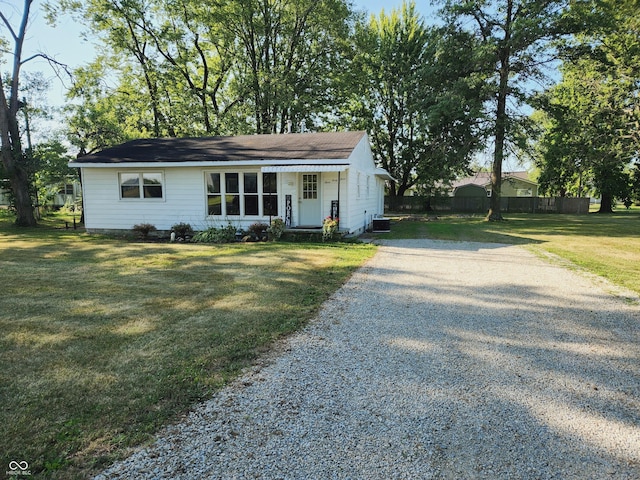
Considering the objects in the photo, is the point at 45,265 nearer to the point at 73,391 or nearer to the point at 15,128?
the point at 73,391

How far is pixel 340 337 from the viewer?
416 cm

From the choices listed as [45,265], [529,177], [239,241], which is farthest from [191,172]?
[529,177]

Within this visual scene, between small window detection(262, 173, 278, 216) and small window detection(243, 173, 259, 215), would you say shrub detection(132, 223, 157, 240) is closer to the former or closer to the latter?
small window detection(243, 173, 259, 215)

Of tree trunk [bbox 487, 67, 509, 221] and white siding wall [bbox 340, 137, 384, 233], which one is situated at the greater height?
tree trunk [bbox 487, 67, 509, 221]

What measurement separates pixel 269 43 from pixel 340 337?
25.5m

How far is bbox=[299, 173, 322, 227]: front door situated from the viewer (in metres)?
13.1

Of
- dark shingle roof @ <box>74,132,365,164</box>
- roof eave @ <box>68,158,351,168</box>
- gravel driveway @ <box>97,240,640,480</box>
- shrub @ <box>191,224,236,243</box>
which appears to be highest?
dark shingle roof @ <box>74,132,365,164</box>

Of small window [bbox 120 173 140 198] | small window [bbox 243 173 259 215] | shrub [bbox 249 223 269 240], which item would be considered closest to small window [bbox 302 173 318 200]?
small window [bbox 243 173 259 215]

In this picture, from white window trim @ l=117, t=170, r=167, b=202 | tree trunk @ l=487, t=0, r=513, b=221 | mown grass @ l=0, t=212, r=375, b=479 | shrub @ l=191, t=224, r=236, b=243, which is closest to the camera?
mown grass @ l=0, t=212, r=375, b=479

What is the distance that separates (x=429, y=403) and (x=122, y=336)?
10.6 feet

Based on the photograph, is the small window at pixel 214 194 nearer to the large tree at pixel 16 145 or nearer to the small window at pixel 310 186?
the small window at pixel 310 186

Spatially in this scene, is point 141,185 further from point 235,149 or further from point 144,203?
point 235,149

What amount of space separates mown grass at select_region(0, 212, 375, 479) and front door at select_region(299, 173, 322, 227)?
14.3 feet

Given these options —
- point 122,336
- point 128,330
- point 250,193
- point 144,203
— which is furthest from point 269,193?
point 122,336
